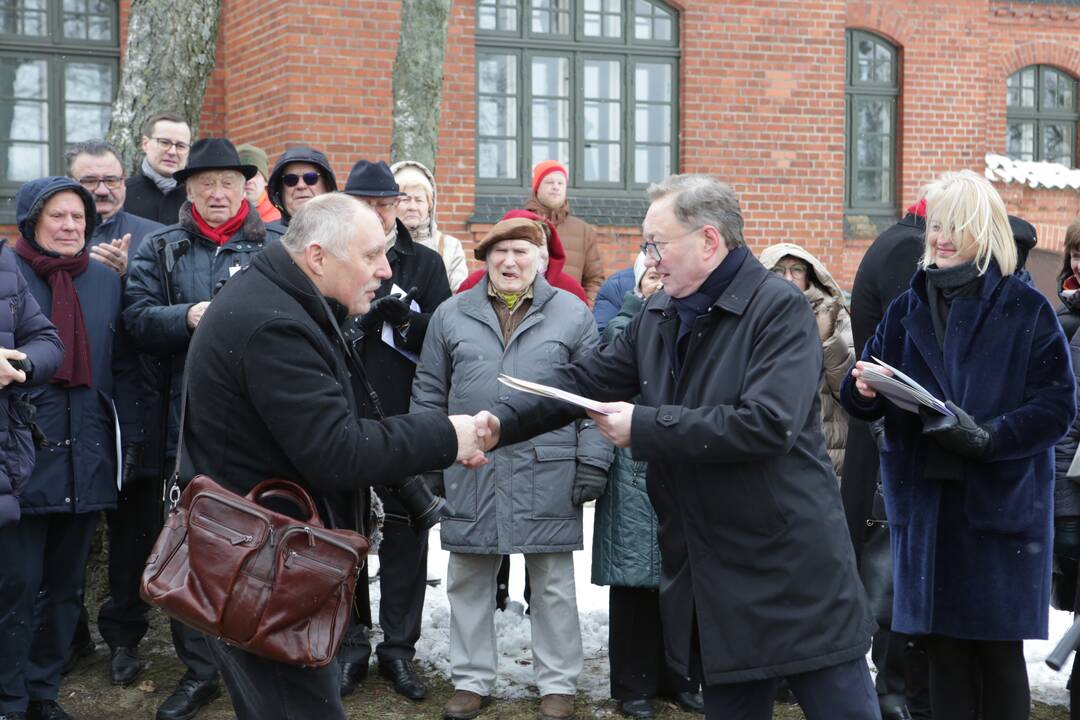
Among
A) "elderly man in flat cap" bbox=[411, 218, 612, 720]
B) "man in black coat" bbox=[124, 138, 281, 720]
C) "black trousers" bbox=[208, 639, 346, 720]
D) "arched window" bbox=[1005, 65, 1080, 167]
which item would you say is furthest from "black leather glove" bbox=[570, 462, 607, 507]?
"arched window" bbox=[1005, 65, 1080, 167]

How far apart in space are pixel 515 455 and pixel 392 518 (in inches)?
27.3

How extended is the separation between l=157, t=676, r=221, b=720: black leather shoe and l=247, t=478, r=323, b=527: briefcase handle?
8.38 feet

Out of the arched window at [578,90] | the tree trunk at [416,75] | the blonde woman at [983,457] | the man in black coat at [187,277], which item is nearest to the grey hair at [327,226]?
the blonde woman at [983,457]

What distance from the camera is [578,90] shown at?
1306 cm

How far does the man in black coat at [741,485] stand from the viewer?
11.6ft

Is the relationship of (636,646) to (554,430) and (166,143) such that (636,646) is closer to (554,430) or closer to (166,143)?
(554,430)

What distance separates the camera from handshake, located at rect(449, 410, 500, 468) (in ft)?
12.5

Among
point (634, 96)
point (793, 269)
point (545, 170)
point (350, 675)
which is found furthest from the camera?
point (634, 96)

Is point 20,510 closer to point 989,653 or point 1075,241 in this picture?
point 989,653

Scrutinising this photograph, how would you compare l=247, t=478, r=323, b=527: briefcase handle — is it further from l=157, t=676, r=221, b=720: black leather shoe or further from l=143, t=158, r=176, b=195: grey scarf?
l=143, t=158, r=176, b=195: grey scarf

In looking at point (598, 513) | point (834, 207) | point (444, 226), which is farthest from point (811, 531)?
point (834, 207)

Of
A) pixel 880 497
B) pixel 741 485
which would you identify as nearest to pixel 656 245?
pixel 741 485

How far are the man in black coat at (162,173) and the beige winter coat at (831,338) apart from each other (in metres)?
3.15

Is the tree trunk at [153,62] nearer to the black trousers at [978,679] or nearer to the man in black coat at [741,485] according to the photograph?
the man in black coat at [741,485]
